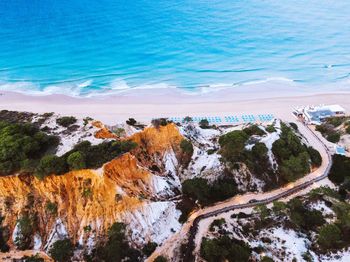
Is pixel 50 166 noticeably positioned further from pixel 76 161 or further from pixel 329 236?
pixel 329 236

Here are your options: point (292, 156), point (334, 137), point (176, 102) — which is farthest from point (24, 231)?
point (334, 137)

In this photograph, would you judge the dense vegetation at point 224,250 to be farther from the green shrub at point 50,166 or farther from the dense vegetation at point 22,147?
the dense vegetation at point 22,147

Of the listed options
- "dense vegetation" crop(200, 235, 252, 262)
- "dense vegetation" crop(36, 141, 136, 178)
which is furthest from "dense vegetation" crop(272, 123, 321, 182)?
"dense vegetation" crop(36, 141, 136, 178)

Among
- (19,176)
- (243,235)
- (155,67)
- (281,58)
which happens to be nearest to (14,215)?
(19,176)

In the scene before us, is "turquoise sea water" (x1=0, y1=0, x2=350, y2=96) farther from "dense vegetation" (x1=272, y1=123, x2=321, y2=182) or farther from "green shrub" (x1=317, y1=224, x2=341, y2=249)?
"green shrub" (x1=317, y1=224, x2=341, y2=249)

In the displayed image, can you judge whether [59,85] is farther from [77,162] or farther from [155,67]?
[77,162]

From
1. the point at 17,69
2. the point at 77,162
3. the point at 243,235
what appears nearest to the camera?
the point at 77,162
